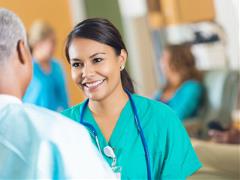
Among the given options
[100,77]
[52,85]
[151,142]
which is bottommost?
[52,85]

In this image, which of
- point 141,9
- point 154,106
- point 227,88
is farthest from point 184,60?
point 154,106

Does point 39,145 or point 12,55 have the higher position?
point 12,55

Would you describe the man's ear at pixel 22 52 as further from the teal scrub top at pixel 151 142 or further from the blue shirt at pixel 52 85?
the blue shirt at pixel 52 85

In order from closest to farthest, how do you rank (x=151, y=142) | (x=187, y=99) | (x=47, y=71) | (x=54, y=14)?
(x=151, y=142), (x=47, y=71), (x=187, y=99), (x=54, y=14)

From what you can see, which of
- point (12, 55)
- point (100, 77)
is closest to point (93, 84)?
point (100, 77)

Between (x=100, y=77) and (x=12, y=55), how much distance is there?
12cm

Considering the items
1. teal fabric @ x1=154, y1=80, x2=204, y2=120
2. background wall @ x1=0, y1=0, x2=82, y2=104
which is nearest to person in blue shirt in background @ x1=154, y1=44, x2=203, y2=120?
teal fabric @ x1=154, y1=80, x2=204, y2=120

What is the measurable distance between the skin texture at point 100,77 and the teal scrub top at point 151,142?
0.01 m

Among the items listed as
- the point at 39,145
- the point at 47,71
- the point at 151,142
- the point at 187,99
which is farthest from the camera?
the point at 187,99

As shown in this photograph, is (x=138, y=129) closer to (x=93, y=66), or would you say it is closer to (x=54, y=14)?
(x=93, y=66)

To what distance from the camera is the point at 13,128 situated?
2.04ft

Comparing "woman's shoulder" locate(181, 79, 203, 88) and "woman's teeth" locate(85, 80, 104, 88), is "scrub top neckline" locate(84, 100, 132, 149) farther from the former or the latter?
"woman's shoulder" locate(181, 79, 203, 88)

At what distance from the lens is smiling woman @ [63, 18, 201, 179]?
2.22 feet

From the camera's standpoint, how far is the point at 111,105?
2.39 feet
